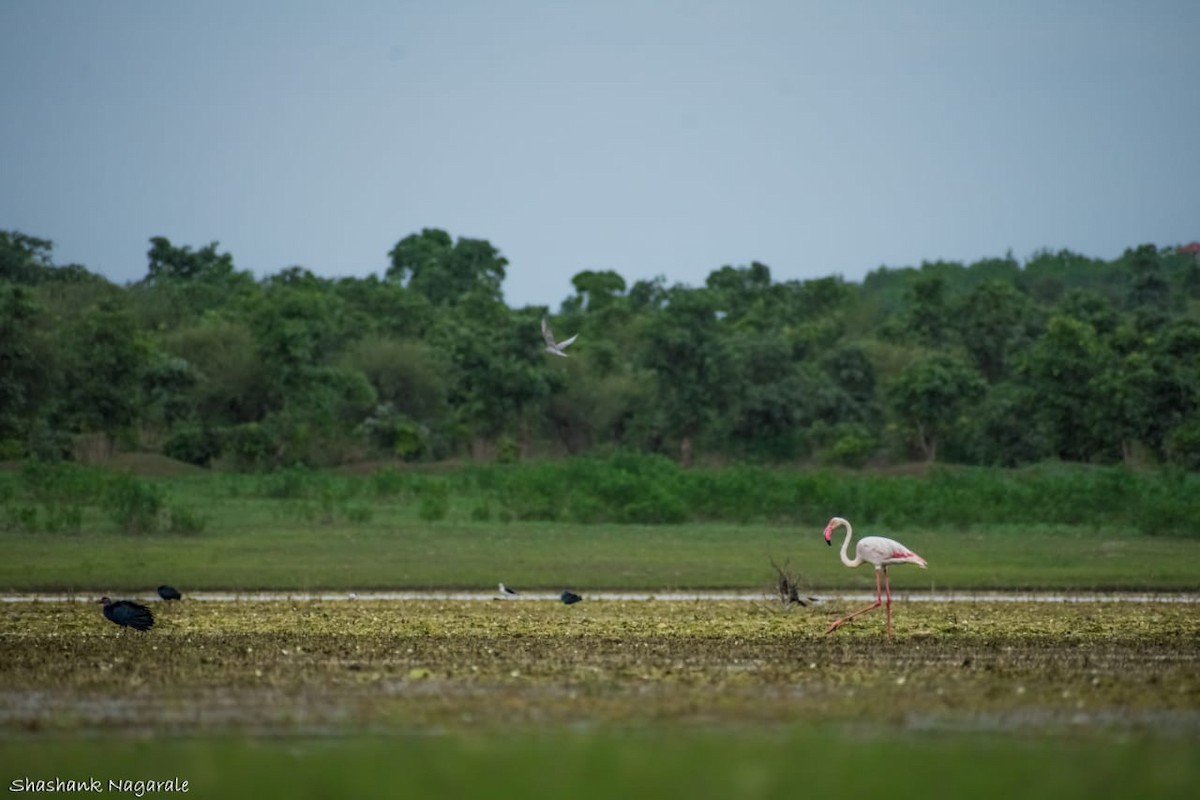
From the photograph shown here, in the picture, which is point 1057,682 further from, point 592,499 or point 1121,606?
point 592,499

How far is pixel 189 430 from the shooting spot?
6975cm

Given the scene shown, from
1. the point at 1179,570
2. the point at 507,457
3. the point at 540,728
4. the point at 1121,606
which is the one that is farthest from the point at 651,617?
the point at 507,457

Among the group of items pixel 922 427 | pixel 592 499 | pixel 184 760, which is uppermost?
pixel 922 427

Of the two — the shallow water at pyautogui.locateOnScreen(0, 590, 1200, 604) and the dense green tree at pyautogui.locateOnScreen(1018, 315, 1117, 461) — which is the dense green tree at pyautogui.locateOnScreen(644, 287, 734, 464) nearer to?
the dense green tree at pyautogui.locateOnScreen(1018, 315, 1117, 461)

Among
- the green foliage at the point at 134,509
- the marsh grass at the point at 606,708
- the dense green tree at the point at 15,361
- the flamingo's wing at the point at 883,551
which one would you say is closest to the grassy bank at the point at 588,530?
the green foliage at the point at 134,509

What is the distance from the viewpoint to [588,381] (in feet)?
265

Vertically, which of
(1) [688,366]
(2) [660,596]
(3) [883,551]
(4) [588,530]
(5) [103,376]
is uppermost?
(1) [688,366]

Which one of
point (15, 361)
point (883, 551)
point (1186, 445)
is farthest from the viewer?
point (15, 361)

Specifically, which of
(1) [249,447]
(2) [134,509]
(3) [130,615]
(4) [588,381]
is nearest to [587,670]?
(3) [130,615]

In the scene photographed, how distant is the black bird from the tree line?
46.0 meters

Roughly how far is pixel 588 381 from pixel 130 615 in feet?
200

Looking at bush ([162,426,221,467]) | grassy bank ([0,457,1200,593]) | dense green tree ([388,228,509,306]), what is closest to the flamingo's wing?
grassy bank ([0,457,1200,593])

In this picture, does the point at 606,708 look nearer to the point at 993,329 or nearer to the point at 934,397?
the point at 934,397

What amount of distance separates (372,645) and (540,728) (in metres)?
6.69
